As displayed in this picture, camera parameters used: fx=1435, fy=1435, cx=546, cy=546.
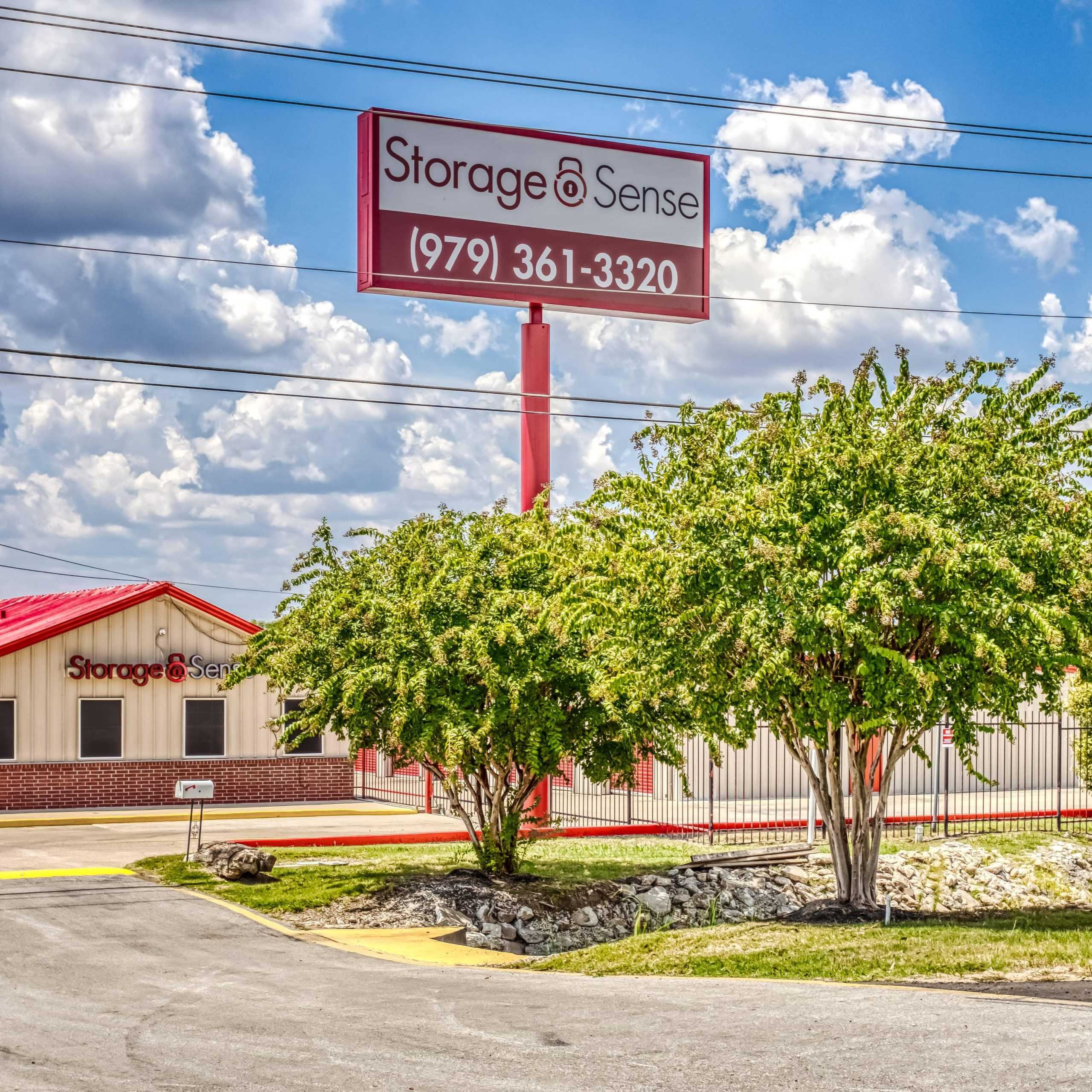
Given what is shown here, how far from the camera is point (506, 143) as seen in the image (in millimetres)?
26969

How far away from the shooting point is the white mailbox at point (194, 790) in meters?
19.5

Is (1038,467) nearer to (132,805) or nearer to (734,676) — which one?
(734,676)

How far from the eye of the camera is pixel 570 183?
27.4 meters

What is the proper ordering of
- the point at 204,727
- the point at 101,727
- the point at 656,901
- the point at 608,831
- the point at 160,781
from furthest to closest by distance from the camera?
the point at 204,727 → the point at 160,781 → the point at 101,727 → the point at 608,831 → the point at 656,901

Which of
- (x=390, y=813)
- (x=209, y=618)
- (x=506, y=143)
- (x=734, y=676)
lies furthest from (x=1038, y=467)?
(x=209, y=618)

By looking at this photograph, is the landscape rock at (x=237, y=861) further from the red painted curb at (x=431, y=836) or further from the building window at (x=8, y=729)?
the building window at (x=8, y=729)

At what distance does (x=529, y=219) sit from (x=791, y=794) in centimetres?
1569

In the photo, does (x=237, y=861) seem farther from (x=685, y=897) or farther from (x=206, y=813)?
(x=206, y=813)

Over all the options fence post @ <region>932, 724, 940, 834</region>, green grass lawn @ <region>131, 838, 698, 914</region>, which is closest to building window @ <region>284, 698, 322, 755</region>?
green grass lawn @ <region>131, 838, 698, 914</region>

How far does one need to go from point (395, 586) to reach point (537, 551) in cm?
207

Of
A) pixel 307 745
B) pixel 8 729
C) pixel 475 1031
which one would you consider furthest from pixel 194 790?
pixel 307 745

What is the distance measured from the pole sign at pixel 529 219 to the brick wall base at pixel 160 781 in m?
12.5

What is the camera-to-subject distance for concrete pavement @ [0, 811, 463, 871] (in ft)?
71.1

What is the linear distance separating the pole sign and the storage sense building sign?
10457 millimetres
